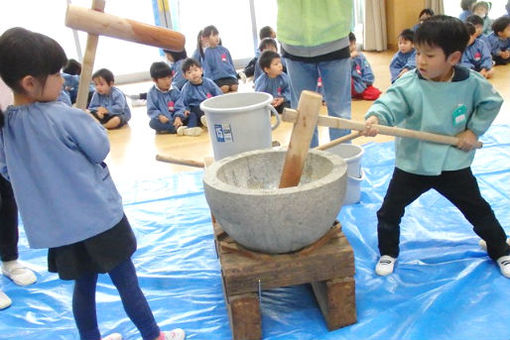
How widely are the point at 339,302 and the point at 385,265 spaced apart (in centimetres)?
36

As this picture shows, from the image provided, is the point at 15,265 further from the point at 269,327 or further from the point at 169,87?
the point at 169,87

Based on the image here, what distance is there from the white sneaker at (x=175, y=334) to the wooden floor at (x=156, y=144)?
1584 millimetres

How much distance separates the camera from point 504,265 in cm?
161

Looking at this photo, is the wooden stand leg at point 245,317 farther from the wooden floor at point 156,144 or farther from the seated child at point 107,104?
the seated child at point 107,104

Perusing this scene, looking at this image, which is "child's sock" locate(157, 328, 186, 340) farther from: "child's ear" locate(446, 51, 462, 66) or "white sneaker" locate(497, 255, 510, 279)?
"child's ear" locate(446, 51, 462, 66)

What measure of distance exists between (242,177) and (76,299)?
0.66 meters

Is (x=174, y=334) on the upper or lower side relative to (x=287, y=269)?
lower

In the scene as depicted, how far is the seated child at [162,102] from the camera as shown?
4.16 m

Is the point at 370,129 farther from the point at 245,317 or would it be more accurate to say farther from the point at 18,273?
the point at 18,273

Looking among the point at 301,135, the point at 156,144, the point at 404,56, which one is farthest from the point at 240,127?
the point at 404,56

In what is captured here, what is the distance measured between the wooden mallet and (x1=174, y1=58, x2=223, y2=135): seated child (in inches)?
109

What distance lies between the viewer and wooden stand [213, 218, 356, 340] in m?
1.38

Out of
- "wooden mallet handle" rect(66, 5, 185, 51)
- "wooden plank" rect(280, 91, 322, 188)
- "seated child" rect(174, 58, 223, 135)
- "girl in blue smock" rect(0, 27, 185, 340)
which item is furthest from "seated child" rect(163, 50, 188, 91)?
"girl in blue smock" rect(0, 27, 185, 340)

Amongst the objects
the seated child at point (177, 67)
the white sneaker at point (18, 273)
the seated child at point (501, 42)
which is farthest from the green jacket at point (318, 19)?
the seated child at point (501, 42)
